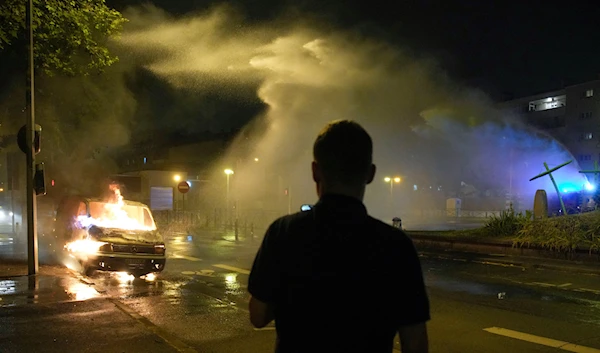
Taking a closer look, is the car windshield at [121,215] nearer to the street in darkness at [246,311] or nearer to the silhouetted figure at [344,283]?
the street in darkness at [246,311]

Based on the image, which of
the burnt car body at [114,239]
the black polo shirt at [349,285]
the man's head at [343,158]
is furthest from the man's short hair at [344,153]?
the burnt car body at [114,239]

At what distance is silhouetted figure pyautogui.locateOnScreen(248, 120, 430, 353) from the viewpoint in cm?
197

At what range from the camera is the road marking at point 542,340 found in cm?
604

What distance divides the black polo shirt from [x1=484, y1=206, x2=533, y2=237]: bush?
17.1 metres

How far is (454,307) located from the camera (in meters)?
8.45

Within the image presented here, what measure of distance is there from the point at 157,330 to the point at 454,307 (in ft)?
15.6

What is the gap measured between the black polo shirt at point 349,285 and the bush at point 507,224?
17116 mm

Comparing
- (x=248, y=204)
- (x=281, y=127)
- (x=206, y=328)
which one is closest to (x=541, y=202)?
(x=206, y=328)

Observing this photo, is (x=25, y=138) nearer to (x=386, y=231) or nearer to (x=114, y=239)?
(x=114, y=239)

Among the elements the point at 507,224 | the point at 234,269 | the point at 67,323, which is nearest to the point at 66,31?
the point at 234,269

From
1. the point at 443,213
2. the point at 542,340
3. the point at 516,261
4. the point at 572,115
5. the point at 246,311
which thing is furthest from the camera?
the point at 572,115

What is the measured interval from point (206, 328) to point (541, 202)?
589 inches

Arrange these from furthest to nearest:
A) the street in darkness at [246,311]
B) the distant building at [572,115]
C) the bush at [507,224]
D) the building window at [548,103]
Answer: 1. the building window at [548,103]
2. the distant building at [572,115]
3. the bush at [507,224]
4. the street in darkness at [246,311]

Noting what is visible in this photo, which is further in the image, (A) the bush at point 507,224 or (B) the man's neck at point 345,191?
(A) the bush at point 507,224
